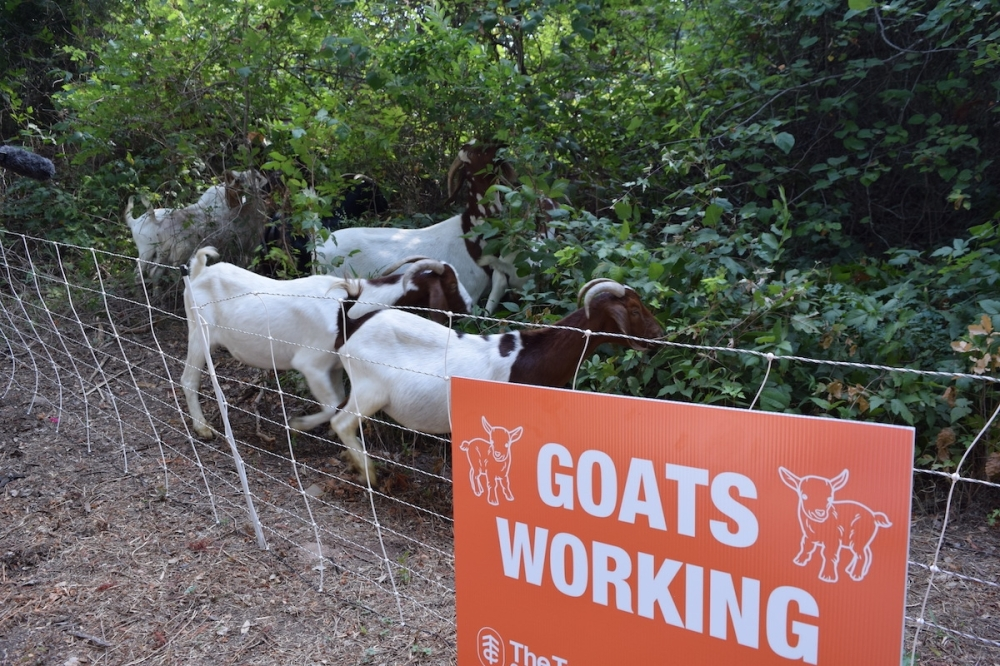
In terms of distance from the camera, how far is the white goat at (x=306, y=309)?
4656 mm

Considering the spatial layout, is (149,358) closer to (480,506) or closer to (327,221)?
(327,221)

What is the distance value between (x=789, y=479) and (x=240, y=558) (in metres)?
2.78

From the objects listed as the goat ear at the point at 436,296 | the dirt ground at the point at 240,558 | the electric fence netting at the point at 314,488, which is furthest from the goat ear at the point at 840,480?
the goat ear at the point at 436,296

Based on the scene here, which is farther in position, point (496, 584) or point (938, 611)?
point (938, 611)

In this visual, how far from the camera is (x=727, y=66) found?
5.91 metres

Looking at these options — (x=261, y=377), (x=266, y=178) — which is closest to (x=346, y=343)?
(x=261, y=377)

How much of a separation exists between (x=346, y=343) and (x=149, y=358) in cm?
298

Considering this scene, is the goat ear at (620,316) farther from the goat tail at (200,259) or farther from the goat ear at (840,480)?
the goat tail at (200,259)

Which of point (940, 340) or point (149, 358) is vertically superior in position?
point (940, 340)

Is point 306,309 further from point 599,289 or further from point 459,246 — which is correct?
point 599,289

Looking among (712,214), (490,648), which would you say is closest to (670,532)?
(490,648)

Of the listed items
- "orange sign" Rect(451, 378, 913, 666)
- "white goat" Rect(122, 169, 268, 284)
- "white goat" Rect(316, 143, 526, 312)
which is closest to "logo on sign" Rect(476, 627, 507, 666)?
"orange sign" Rect(451, 378, 913, 666)

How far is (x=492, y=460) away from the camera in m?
2.22

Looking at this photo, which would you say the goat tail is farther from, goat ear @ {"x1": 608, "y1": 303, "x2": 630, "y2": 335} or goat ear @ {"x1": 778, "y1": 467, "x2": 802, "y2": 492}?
goat ear @ {"x1": 778, "y1": 467, "x2": 802, "y2": 492}
